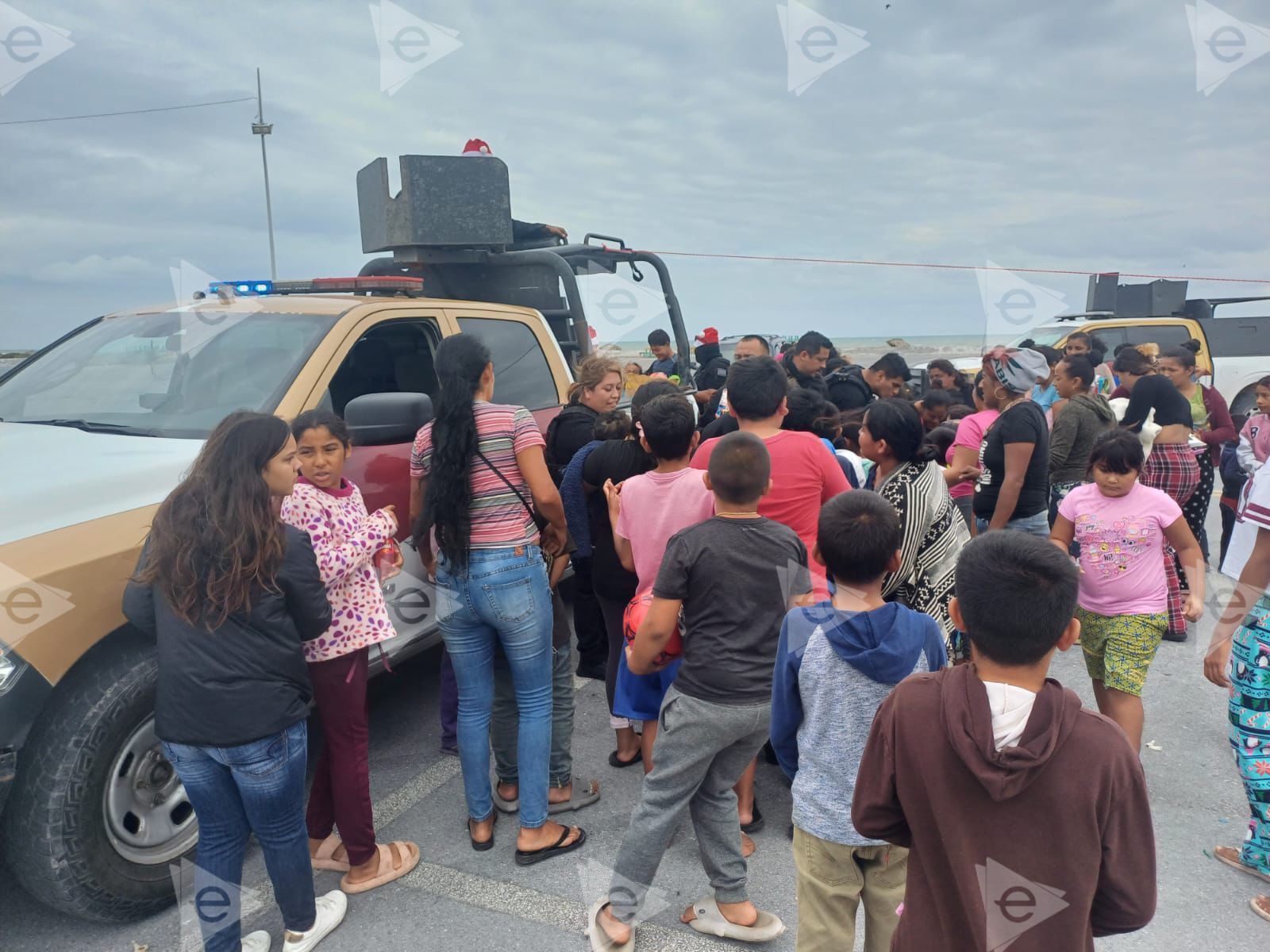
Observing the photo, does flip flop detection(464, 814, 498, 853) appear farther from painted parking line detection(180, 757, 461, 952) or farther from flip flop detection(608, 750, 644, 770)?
flip flop detection(608, 750, 644, 770)

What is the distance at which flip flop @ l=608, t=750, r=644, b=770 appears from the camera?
377 centimetres

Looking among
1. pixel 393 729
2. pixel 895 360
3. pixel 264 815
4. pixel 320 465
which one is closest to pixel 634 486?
pixel 320 465

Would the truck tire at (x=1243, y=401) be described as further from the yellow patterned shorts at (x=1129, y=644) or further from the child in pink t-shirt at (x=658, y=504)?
the child in pink t-shirt at (x=658, y=504)

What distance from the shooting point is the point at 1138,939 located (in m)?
2.63

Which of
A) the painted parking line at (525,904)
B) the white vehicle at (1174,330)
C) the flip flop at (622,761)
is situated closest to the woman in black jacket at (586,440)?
the flip flop at (622,761)

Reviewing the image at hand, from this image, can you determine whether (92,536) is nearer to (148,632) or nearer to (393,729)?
(148,632)

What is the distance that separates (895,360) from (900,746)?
4641mm

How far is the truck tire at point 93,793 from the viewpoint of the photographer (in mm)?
2434

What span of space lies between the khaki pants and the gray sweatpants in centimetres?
42

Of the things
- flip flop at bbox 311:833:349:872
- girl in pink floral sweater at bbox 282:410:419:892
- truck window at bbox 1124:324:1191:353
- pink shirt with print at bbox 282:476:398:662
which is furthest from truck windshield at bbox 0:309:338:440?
truck window at bbox 1124:324:1191:353

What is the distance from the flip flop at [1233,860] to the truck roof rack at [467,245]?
4.79 meters

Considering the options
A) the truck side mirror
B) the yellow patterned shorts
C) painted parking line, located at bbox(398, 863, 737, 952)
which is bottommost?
painted parking line, located at bbox(398, 863, 737, 952)

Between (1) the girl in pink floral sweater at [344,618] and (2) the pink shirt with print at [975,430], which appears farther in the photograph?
(2) the pink shirt with print at [975,430]

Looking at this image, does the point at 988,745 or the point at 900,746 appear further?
the point at 900,746
